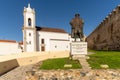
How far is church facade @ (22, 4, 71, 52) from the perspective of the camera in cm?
4359

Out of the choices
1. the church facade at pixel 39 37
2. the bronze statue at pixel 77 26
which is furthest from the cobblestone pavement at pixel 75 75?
the church facade at pixel 39 37

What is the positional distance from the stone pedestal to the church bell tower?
29.7 metres

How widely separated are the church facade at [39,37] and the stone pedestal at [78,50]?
2965cm

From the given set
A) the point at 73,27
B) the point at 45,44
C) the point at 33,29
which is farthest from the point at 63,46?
the point at 73,27

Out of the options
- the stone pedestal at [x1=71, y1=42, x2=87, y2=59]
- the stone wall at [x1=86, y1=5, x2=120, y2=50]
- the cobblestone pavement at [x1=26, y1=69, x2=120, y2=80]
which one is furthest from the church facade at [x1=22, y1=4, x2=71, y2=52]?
the cobblestone pavement at [x1=26, y1=69, x2=120, y2=80]

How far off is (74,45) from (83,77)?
4492 mm

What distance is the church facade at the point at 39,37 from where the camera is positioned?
4359cm

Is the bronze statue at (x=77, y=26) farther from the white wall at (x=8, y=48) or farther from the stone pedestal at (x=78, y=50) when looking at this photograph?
the white wall at (x=8, y=48)

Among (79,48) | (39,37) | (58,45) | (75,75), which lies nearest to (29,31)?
(39,37)

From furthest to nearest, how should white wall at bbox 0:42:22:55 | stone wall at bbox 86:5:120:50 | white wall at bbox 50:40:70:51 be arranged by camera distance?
1. white wall at bbox 50:40:70:51
2. white wall at bbox 0:42:22:55
3. stone wall at bbox 86:5:120:50

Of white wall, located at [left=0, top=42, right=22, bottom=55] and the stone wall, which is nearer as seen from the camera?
the stone wall

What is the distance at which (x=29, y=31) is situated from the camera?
43.9 meters

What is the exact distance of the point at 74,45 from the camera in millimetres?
14820

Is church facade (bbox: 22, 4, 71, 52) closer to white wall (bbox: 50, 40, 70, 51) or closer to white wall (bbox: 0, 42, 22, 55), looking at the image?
white wall (bbox: 50, 40, 70, 51)
